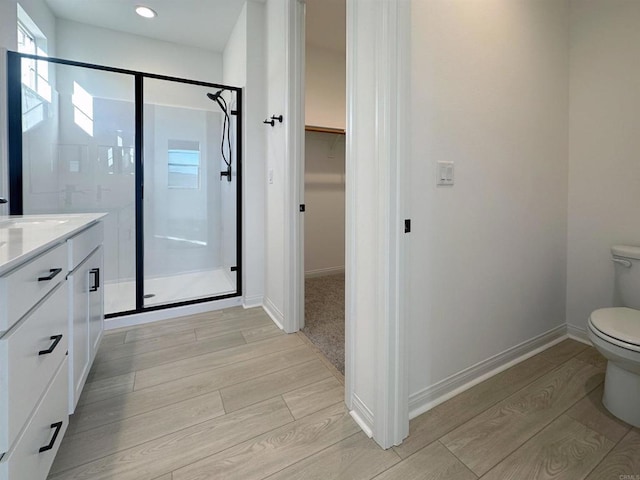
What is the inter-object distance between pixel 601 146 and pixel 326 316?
2.14 meters

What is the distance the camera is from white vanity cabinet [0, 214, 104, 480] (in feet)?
2.22

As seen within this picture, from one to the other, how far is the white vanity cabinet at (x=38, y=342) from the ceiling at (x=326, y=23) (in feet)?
8.37

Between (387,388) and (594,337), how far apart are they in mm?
1010

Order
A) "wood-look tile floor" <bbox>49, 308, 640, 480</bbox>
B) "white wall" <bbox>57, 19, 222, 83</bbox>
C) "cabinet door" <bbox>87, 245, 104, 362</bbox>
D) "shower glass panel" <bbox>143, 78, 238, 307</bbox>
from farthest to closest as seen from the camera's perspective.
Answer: "shower glass panel" <bbox>143, 78, 238, 307</bbox> < "white wall" <bbox>57, 19, 222, 83</bbox> < "cabinet door" <bbox>87, 245, 104, 362</bbox> < "wood-look tile floor" <bbox>49, 308, 640, 480</bbox>

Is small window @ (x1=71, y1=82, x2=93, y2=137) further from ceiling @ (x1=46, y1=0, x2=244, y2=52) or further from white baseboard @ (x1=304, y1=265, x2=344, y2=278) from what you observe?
white baseboard @ (x1=304, y1=265, x2=344, y2=278)

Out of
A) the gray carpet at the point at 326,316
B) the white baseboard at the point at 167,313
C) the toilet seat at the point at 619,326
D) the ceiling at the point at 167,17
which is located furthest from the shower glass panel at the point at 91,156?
the toilet seat at the point at 619,326

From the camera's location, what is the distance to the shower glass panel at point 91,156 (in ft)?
7.72

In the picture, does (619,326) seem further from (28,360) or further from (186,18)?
(186,18)

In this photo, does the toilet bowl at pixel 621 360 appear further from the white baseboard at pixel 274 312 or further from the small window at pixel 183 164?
the small window at pixel 183 164

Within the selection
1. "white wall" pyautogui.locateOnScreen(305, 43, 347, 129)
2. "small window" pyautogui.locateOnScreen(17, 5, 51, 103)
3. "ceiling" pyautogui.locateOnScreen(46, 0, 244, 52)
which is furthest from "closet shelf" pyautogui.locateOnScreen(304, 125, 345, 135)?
"small window" pyautogui.locateOnScreen(17, 5, 51, 103)

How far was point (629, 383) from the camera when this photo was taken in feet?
4.17

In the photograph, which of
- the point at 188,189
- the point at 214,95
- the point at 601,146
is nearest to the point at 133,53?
the point at 214,95

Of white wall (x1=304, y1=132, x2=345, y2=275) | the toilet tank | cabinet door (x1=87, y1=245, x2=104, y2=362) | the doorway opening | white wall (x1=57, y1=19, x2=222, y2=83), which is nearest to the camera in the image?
cabinet door (x1=87, y1=245, x2=104, y2=362)

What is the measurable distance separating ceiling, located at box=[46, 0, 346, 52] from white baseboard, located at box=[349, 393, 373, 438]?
9.72 feet
